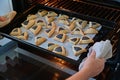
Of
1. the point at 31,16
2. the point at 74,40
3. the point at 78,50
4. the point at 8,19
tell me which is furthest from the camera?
the point at 31,16

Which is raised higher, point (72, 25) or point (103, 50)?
point (103, 50)

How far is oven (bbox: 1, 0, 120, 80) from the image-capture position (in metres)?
1.22

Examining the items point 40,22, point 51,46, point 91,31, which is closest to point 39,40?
point 51,46

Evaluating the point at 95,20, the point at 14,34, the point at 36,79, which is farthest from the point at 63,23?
the point at 36,79

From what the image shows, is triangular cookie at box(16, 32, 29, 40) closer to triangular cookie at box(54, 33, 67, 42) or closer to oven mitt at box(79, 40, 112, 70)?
triangular cookie at box(54, 33, 67, 42)

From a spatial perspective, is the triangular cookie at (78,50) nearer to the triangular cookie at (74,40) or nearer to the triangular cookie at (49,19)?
the triangular cookie at (74,40)

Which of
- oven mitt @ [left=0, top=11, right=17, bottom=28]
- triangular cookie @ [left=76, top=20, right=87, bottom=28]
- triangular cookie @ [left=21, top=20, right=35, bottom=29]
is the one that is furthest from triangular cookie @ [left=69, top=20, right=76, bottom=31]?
oven mitt @ [left=0, top=11, right=17, bottom=28]

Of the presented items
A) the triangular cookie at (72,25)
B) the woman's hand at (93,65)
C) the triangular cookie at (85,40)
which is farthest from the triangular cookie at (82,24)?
the woman's hand at (93,65)

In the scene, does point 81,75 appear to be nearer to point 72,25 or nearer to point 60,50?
point 60,50

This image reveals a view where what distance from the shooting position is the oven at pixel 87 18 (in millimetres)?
1220

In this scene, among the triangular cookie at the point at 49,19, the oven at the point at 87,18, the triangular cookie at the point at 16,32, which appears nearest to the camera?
the oven at the point at 87,18

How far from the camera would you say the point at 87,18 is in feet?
4.85

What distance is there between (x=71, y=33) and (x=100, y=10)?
0.29 metres

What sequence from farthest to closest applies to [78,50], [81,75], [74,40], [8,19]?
[8,19], [74,40], [78,50], [81,75]
